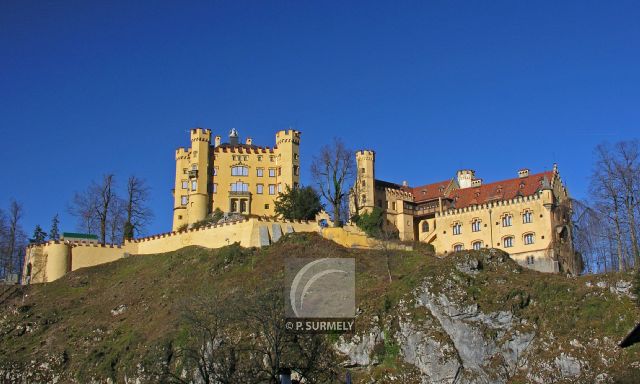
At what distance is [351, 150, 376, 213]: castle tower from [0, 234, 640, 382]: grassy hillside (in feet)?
33.5

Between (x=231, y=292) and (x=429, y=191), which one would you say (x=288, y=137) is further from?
(x=231, y=292)

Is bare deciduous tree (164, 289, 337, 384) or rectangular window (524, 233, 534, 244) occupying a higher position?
rectangular window (524, 233, 534, 244)

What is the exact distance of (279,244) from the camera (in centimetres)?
6281

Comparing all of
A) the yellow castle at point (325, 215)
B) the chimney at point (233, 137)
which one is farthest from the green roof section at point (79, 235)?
the chimney at point (233, 137)

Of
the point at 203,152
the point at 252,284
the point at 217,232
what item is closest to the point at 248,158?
the point at 203,152

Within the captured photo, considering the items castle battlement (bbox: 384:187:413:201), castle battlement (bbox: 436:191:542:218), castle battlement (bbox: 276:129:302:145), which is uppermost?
castle battlement (bbox: 276:129:302:145)

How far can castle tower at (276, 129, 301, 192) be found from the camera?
77125mm

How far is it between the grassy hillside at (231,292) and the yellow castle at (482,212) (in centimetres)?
498

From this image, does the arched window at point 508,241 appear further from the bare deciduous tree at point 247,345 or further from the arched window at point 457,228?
the bare deciduous tree at point 247,345

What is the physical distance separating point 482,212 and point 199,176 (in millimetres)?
27984

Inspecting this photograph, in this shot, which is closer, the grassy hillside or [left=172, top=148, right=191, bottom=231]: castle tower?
the grassy hillside

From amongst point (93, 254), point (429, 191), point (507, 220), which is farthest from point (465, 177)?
point (93, 254)

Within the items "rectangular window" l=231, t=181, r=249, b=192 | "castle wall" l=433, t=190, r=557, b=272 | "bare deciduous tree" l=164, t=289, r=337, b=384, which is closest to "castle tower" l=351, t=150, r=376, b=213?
"castle wall" l=433, t=190, r=557, b=272

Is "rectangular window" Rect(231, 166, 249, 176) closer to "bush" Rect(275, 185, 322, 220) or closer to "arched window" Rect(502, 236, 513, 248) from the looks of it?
"bush" Rect(275, 185, 322, 220)
